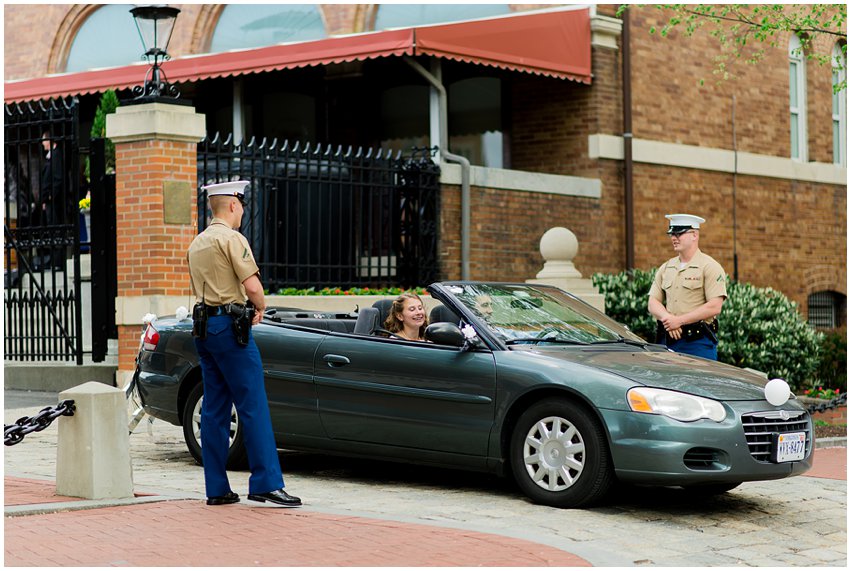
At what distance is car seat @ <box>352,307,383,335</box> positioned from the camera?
9.08 meters

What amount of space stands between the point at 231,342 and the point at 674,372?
264 cm

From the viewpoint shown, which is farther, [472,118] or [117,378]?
[472,118]

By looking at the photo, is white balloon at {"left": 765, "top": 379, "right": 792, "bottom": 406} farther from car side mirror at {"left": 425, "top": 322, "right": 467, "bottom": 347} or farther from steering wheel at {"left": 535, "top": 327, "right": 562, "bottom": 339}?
car side mirror at {"left": 425, "top": 322, "right": 467, "bottom": 347}

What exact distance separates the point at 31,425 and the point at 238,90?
12.2 m

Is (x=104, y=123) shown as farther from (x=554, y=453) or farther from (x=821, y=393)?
(x=554, y=453)

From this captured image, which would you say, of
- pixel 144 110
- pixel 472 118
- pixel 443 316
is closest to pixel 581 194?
pixel 472 118

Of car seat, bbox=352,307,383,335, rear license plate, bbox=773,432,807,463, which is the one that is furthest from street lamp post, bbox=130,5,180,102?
rear license plate, bbox=773,432,807,463

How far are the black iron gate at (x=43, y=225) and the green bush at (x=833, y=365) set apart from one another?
33.0ft

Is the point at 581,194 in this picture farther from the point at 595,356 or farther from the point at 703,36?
the point at 595,356

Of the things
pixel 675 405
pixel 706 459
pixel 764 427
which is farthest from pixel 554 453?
pixel 764 427

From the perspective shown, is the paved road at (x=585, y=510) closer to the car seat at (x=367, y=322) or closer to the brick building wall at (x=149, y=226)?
the car seat at (x=367, y=322)

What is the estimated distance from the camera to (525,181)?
17469 mm

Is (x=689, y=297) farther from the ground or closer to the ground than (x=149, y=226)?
closer to the ground

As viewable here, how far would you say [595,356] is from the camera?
8125 mm
